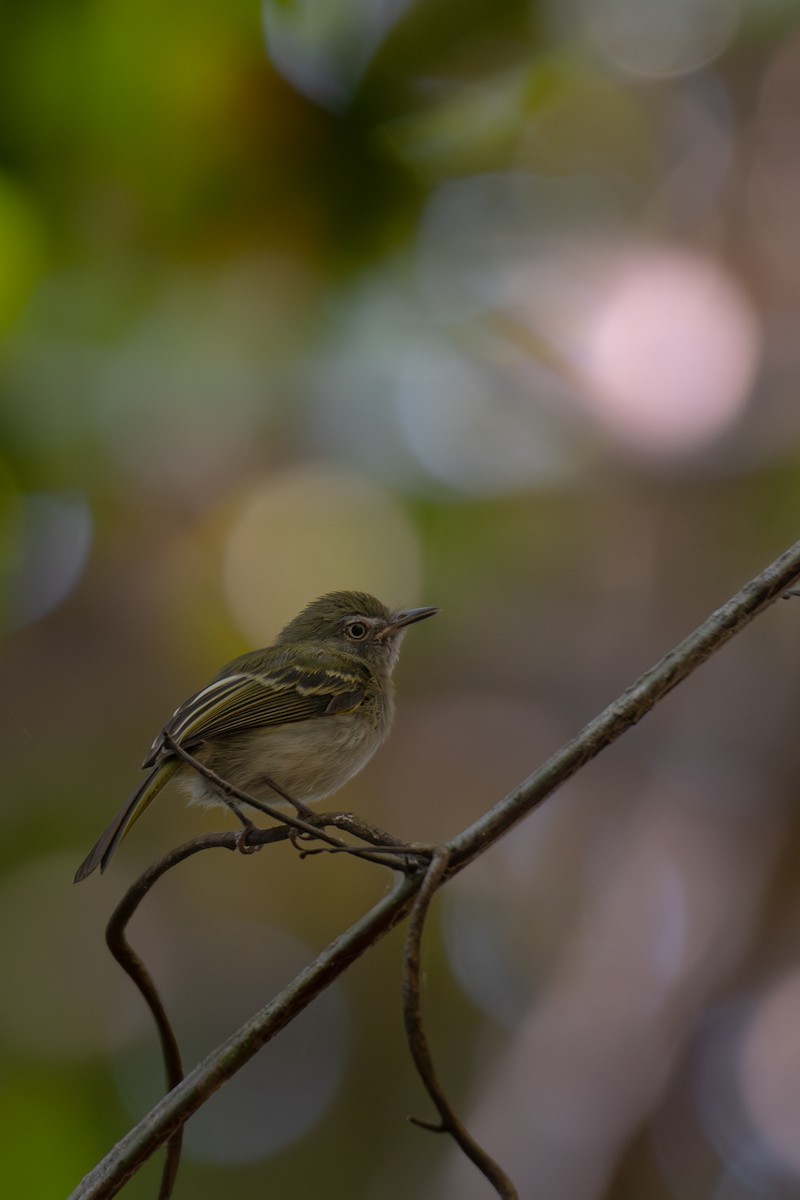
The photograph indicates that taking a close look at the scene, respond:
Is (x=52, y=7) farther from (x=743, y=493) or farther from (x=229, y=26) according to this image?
(x=743, y=493)

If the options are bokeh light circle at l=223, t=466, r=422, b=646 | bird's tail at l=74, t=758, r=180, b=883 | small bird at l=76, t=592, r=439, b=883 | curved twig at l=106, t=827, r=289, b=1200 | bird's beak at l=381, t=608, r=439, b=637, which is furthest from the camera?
bokeh light circle at l=223, t=466, r=422, b=646

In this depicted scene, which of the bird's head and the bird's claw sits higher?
the bird's head

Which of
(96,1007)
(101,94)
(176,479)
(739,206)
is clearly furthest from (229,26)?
(96,1007)

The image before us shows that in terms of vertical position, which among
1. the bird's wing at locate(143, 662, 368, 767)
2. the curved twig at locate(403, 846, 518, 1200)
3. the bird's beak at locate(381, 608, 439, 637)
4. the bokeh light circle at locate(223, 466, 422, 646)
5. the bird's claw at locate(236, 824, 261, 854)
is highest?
the bokeh light circle at locate(223, 466, 422, 646)

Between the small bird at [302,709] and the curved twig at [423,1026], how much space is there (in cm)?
68

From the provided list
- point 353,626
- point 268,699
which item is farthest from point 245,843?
point 353,626

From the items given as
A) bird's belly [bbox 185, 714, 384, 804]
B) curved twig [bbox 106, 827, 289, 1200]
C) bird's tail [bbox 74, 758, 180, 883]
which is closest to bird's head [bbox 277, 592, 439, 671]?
bird's belly [bbox 185, 714, 384, 804]

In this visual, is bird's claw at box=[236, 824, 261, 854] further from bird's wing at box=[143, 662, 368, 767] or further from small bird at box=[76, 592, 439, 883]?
bird's wing at box=[143, 662, 368, 767]

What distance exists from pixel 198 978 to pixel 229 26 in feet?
8.42

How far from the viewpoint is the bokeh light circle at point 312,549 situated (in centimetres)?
230

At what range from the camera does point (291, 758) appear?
1.82 meters

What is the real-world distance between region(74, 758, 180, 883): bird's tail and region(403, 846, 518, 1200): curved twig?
0.34m

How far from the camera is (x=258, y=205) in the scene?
11.1 feet

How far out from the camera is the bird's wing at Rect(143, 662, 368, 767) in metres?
1.80
